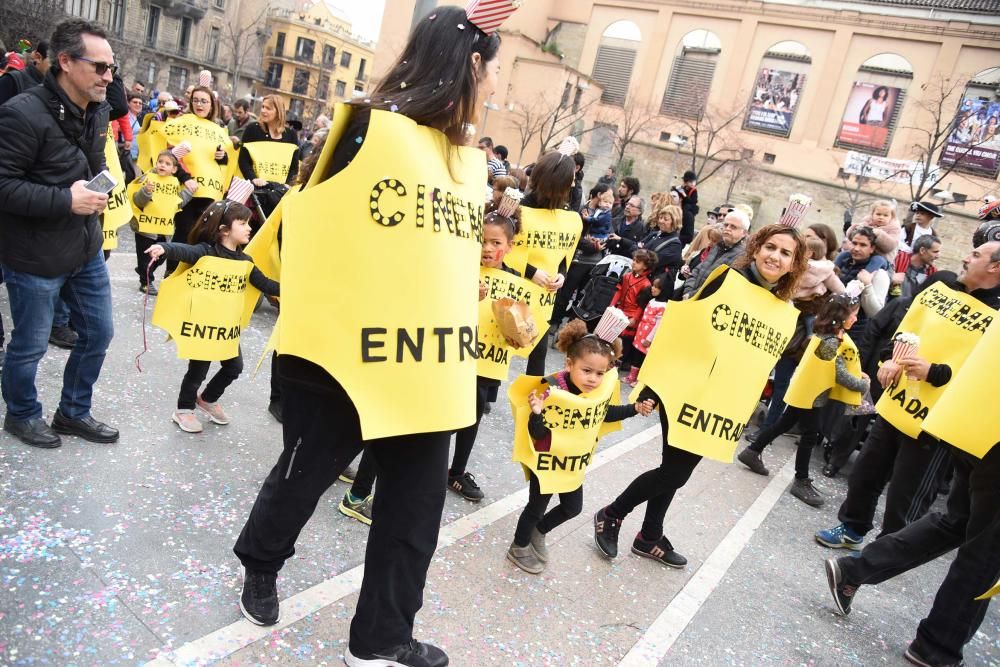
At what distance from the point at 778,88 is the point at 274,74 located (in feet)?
165

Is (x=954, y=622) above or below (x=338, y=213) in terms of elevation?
below

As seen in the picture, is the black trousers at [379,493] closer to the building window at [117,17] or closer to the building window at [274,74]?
the building window at [117,17]

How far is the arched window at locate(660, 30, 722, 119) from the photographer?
4234 cm

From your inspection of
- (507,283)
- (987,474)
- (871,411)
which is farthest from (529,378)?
(871,411)

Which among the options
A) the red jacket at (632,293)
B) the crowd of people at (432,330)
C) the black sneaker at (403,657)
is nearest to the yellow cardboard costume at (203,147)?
the crowd of people at (432,330)

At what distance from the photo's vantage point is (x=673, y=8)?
4353cm

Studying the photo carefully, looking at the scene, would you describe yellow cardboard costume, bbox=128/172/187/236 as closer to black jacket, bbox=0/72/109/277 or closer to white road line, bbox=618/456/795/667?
black jacket, bbox=0/72/109/277

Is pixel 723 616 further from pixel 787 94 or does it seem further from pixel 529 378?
pixel 787 94

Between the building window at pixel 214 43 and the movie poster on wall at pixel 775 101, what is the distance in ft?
130

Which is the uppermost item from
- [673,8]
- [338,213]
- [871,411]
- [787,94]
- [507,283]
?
[673,8]

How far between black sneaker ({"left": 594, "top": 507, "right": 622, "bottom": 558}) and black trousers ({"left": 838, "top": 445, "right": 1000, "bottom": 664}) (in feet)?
4.09

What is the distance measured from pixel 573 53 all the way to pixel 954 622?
1927 inches

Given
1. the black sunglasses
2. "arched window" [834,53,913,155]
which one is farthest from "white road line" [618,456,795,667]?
"arched window" [834,53,913,155]

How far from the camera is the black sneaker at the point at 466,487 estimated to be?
159 inches
